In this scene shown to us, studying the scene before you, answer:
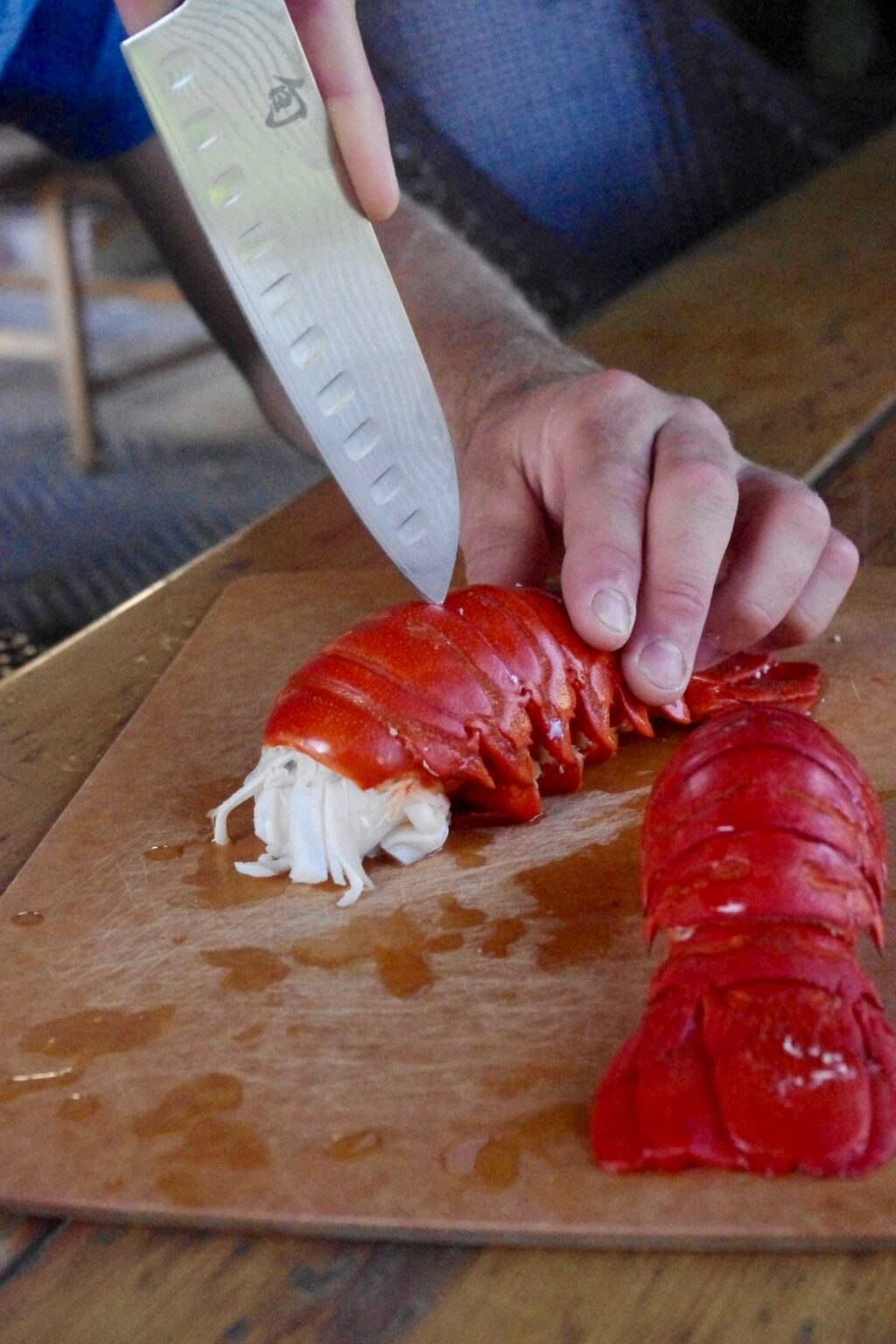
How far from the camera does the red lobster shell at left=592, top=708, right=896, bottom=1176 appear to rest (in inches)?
38.2

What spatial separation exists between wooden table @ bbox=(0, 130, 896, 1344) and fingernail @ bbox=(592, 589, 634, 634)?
636 millimetres

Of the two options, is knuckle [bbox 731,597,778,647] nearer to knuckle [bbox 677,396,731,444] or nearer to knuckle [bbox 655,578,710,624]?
knuckle [bbox 655,578,710,624]

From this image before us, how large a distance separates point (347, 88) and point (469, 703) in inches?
24.6

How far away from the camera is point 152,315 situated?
6812 mm

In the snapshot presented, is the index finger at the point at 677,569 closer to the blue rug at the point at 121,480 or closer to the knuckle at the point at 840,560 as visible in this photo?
the knuckle at the point at 840,560

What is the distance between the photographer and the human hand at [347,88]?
1276 mm

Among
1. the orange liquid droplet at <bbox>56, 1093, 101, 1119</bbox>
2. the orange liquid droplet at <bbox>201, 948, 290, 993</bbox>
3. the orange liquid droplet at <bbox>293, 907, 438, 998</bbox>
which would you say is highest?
the orange liquid droplet at <bbox>56, 1093, 101, 1119</bbox>

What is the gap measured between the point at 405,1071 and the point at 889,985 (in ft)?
1.37

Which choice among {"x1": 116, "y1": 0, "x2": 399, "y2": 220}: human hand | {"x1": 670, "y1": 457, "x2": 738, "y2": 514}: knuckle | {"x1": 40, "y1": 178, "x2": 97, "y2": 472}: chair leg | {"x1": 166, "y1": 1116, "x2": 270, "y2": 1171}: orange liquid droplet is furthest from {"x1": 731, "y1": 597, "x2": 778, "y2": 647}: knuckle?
{"x1": 40, "y1": 178, "x2": 97, "y2": 472}: chair leg

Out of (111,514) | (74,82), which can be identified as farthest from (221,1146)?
(111,514)

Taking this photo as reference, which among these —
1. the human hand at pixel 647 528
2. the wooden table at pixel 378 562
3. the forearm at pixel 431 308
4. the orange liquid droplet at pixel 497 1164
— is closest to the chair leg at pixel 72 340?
the forearm at pixel 431 308

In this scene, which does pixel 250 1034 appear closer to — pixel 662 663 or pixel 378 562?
pixel 662 663

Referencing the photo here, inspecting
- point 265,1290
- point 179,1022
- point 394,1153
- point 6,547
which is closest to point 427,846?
point 179,1022

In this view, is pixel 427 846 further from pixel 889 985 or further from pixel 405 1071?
pixel 889 985
